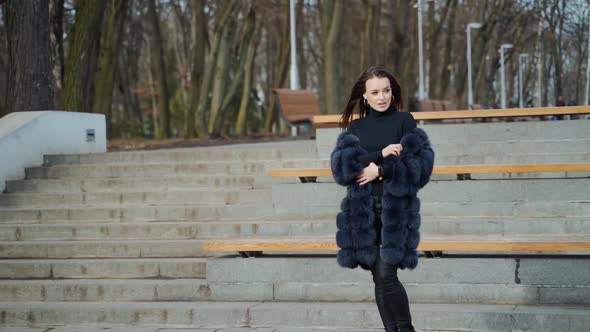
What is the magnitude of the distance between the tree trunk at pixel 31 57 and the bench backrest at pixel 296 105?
456cm

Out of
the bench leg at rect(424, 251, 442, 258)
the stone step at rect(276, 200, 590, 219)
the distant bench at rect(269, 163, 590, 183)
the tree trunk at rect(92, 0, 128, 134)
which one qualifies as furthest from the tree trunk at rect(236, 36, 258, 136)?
the bench leg at rect(424, 251, 442, 258)

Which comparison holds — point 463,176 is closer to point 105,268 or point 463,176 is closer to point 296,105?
point 105,268

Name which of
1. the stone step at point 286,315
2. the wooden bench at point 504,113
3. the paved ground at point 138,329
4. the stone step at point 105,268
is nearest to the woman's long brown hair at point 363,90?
the stone step at point 286,315

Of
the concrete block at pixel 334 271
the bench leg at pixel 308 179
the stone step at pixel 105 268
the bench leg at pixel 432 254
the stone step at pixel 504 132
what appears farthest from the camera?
the stone step at pixel 504 132

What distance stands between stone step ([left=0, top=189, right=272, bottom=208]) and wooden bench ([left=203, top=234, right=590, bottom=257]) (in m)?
2.26

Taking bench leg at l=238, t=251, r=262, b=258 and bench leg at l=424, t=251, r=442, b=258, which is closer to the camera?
bench leg at l=424, t=251, r=442, b=258

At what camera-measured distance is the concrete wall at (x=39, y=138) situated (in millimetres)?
12273

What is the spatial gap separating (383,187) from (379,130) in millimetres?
356

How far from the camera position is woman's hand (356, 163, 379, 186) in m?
6.34

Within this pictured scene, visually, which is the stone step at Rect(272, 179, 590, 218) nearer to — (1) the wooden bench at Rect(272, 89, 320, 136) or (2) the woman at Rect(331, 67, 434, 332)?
(2) the woman at Rect(331, 67, 434, 332)

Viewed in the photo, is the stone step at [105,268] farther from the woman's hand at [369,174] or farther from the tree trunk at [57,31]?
the tree trunk at [57,31]

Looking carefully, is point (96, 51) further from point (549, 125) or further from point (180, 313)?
point (180, 313)

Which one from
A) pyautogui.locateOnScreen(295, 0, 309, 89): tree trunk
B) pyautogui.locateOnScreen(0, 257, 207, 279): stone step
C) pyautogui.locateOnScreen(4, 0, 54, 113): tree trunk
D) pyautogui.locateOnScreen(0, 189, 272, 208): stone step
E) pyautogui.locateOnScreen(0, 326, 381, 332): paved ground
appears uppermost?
pyautogui.locateOnScreen(295, 0, 309, 89): tree trunk

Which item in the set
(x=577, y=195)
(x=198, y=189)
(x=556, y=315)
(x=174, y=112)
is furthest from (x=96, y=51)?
(x=556, y=315)
